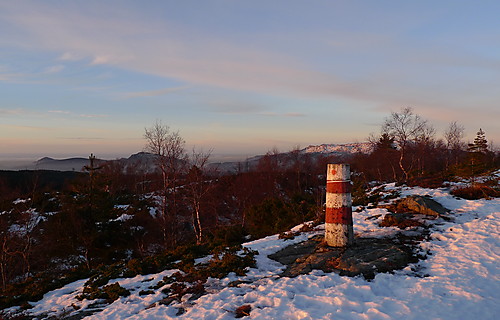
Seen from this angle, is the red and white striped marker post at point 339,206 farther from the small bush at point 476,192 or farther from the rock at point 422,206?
the small bush at point 476,192

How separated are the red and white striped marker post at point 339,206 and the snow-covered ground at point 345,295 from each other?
65.2 inches

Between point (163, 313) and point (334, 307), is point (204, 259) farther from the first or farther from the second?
point (334, 307)

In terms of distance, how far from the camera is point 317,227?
11.2m

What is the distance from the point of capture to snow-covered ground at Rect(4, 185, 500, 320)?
4762 mm

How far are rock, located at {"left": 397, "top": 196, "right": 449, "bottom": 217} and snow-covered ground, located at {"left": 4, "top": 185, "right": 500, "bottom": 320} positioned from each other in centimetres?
255

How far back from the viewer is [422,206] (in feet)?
35.3

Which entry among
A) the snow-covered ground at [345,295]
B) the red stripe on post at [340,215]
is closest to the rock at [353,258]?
the snow-covered ground at [345,295]

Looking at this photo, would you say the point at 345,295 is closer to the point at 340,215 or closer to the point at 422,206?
the point at 340,215

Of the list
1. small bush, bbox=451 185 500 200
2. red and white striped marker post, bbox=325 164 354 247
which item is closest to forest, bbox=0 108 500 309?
small bush, bbox=451 185 500 200

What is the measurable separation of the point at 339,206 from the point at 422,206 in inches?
195

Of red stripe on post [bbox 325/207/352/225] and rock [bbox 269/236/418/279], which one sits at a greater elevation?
red stripe on post [bbox 325/207/352/225]

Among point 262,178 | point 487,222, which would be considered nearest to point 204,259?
point 487,222

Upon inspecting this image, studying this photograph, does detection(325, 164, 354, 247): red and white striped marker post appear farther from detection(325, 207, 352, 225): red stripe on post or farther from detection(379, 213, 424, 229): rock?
detection(379, 213, 424, 229): rock

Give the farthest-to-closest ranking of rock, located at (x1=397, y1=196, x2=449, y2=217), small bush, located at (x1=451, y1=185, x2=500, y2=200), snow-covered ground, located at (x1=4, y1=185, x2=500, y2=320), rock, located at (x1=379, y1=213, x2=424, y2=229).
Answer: small bush, located at (x1=451, y1=185, x2=500, y2=200) < rock, located at (x1=397, y1=196, x2=449, y2=217) < rock, located at (x1=379, y1=213, x2=424, y2=229) < snow-covered ground, located at (x1=4, y1=185, x2=500, y2=320)
